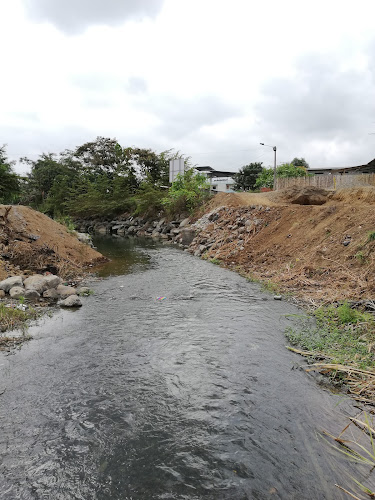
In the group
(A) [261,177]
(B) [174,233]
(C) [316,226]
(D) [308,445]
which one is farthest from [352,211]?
(A) [261,177]

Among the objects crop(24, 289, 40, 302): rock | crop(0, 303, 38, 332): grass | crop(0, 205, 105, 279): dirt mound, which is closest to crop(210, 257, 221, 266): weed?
crop(0, 205, 105, 279): dirt mound

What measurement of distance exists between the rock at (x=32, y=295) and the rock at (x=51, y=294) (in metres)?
0.21

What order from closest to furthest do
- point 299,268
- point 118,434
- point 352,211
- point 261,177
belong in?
point 118,434
point 299,268
point 352,211
point 261,177

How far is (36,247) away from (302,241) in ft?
34.6

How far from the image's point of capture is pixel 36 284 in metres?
9.18

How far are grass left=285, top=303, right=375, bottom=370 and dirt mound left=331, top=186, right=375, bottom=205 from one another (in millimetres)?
8307

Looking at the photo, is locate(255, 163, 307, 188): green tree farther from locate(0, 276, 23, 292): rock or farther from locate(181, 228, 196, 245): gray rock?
locate(0, 276, 23, 292): rock

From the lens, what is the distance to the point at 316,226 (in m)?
13.4

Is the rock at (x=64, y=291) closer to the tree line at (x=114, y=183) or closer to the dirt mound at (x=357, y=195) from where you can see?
the dirt mound at (x=357, y=195)

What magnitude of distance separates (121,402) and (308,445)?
2.28 metres

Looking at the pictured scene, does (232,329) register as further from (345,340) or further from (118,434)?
(118,434)

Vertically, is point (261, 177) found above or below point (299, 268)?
above

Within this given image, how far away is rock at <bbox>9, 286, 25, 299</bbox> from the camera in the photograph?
863 centimetres

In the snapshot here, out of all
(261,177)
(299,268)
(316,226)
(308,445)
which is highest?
(261,177)
